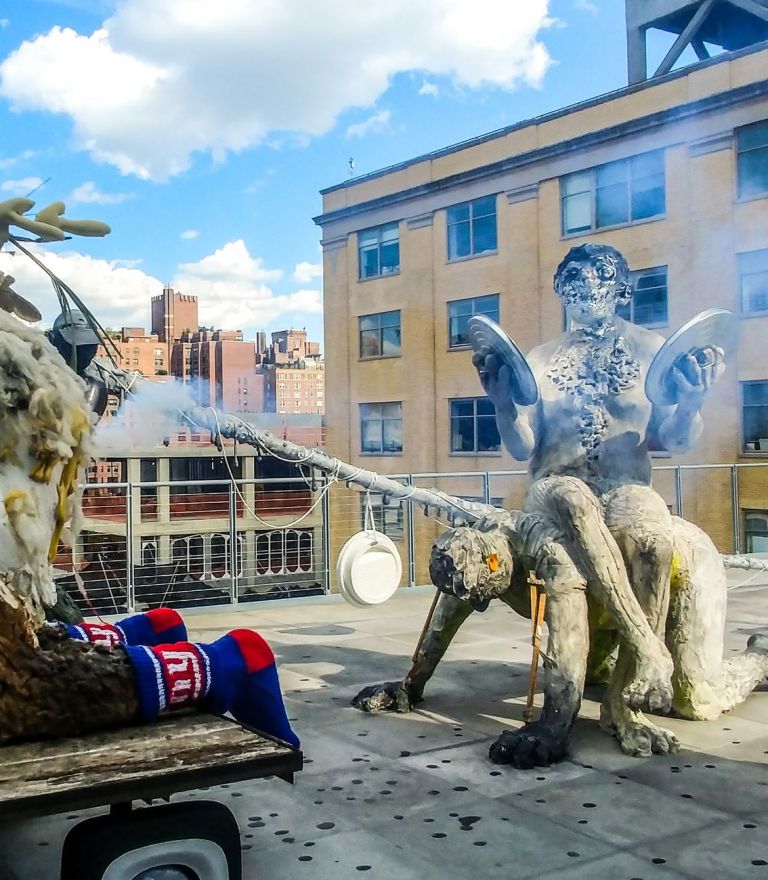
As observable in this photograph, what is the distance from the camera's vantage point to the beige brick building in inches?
570

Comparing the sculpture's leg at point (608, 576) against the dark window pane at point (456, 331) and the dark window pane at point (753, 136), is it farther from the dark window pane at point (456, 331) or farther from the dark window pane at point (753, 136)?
the dark window pane at point (456, 331)

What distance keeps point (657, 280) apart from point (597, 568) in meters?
13.9

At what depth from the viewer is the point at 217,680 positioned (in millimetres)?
2480

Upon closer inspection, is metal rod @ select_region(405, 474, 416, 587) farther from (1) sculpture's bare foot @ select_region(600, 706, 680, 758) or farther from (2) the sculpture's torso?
(1) sculpture's bare foot @ select_region(600, 706, 680, 758)

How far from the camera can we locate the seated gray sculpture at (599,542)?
3783 mm

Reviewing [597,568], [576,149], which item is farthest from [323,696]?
[576,149]

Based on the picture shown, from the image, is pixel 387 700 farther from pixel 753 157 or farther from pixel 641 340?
pixel 753 157

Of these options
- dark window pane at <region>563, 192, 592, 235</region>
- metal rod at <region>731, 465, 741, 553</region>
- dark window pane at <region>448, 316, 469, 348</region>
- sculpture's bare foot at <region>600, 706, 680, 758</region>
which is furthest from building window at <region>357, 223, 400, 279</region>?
sculpture's bare foot at <region>600, 706, 680, 758</region>

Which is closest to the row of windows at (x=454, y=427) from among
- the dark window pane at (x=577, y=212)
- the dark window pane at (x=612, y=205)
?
the dark window pane at (x=577, y=212)

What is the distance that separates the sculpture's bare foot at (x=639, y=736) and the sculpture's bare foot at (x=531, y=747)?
26cm

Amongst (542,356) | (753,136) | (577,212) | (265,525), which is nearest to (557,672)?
(542,356)

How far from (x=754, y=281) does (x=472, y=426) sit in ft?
24.2

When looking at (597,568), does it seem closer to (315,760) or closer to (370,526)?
(315,760)

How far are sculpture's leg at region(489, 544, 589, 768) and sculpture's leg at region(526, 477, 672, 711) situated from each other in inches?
3.0
